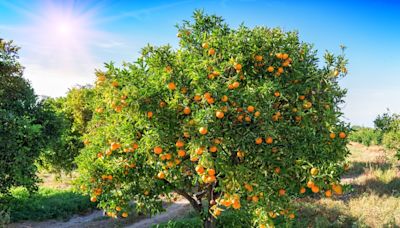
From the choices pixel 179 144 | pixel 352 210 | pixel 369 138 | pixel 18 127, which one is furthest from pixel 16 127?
pixel 369 138

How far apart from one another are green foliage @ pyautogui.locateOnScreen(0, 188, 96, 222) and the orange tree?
7.87 meters

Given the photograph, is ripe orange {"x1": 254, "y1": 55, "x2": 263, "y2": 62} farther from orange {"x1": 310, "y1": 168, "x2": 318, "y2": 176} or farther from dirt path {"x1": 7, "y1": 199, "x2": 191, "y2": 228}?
dirt path {"x1": 7, "y1": 199, "x2": 191, "y2": 228}

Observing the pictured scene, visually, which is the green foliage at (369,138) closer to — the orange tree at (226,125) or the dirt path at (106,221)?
the dirt path at (106,221)

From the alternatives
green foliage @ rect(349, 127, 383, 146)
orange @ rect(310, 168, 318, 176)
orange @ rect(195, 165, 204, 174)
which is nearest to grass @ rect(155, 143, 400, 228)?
orange @ rect(310, 168, 318, 176)

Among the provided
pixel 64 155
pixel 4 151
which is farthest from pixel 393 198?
pixel 64 155

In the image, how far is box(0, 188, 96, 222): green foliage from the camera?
508 inches

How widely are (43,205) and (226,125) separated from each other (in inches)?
435

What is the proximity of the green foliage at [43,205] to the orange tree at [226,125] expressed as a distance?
7871mm

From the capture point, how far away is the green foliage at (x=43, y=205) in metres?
12.9

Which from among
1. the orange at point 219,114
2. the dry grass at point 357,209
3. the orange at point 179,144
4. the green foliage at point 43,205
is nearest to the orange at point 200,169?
the orange at point 179,144

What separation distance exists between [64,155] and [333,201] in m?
12.9

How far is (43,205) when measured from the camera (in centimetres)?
1368

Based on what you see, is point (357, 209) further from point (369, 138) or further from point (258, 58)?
point (369, 138)

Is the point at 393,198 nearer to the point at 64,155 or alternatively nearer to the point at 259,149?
the point at 259,149
